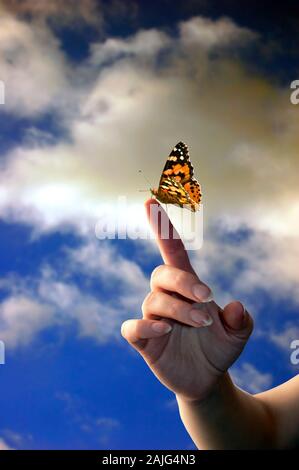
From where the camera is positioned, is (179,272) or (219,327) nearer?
(179,272)

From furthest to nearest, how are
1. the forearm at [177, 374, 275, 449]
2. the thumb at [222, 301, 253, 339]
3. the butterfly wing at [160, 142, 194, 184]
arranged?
the butterfly wing at [160, 142, 194, 184]
the forearm at [177, 374, 275, 449]
the thumb at [222, 301, 253, 339]

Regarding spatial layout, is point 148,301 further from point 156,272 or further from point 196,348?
point 196,348

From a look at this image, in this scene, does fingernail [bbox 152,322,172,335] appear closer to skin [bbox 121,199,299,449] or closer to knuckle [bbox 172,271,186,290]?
skin [bbox 121,199,299,449]

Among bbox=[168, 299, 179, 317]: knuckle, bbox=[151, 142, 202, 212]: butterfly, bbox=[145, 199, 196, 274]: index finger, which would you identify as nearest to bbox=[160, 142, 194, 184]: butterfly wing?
bbox=[151, 142, 202, 212]: butterfly

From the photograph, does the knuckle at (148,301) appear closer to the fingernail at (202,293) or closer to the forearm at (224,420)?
the fingernail at (202,293)

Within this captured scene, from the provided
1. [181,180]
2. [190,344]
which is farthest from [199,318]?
[181,180]
